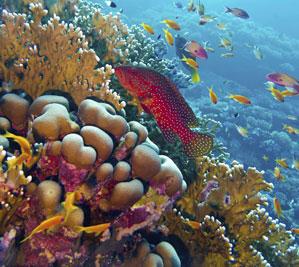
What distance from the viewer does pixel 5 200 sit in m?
2.22

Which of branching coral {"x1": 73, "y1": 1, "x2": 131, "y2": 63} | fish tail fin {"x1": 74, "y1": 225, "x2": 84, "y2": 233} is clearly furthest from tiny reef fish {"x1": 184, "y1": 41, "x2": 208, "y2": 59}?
fish tail fin {"x1": 74, "y1": 225, "x2": 84, "y2": 233}

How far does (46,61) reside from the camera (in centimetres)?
347

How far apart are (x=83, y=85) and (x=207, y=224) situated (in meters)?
1.99

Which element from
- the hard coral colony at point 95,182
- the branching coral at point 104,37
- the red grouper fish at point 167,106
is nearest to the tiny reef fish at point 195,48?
the branching coral at point 104,37

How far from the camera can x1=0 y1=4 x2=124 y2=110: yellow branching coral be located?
3346 mm

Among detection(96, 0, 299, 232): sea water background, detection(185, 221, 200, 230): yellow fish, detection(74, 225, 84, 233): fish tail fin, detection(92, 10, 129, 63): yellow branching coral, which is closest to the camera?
detection(74, 225, 84, 233): fish tail fin

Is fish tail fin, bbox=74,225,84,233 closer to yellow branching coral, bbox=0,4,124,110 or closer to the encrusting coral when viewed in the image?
the encrusting coral

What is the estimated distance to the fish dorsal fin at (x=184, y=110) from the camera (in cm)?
290

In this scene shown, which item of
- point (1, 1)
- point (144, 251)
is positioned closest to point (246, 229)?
point (144, 251)

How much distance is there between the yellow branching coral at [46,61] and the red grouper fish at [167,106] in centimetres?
41

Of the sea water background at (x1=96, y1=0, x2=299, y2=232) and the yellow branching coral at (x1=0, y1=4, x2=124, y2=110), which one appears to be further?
the sea water background at (x1=96, y1=0, x2=299, y2=232)

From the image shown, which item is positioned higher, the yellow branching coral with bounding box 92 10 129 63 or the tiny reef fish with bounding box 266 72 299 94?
the yellow branching coral with bounding box 92 10 129 63

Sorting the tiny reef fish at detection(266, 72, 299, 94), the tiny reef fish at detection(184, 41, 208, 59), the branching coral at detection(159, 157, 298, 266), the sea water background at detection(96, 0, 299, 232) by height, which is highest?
the tiny reef fish at detection(266, 72, 299, 94)

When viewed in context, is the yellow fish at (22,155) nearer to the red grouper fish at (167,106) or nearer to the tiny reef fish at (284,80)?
the red grouper fish at (167,106)
